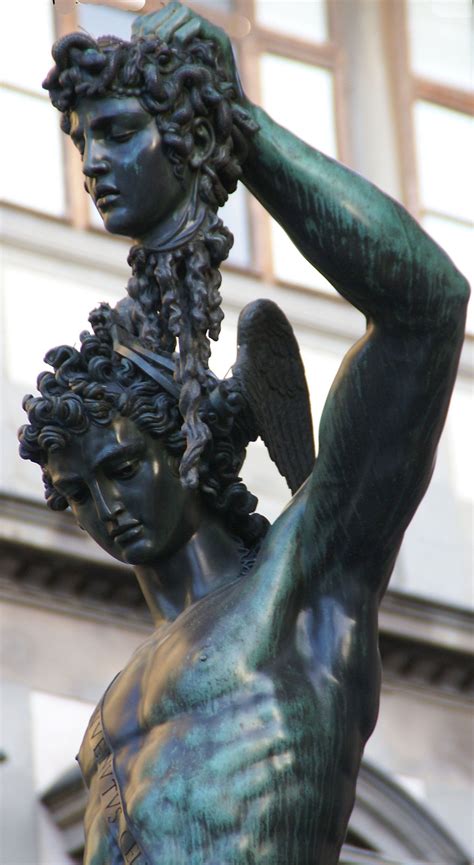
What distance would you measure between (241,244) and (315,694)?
14.0 metres

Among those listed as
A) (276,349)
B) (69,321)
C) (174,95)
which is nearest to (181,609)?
(276,349)

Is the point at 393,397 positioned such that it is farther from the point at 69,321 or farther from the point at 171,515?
the point at 69,321

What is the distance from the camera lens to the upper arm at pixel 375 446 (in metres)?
3.77

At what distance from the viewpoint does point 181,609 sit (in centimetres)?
401

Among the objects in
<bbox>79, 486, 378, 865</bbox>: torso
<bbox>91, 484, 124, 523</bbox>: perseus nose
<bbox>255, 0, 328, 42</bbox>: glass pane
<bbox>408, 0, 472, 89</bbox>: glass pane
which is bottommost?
<bbox>408, 0, 472, 89</bbox>: glass pane

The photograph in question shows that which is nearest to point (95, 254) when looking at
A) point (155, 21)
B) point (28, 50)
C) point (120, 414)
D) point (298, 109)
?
point (28, 50)

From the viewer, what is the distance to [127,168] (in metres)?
3.74

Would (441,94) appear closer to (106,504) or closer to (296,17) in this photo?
(296,17)

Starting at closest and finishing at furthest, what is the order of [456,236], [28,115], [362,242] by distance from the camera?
[362,242], [28,115], [456,236]

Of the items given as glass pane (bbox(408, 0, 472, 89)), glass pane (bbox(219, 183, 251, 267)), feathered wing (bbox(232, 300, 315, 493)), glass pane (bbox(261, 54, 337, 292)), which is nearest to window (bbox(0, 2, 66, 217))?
glass pane (bbox(219, 183, 251, 267))

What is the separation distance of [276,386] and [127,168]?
52 centimetres

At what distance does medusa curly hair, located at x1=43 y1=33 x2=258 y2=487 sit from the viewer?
375cm

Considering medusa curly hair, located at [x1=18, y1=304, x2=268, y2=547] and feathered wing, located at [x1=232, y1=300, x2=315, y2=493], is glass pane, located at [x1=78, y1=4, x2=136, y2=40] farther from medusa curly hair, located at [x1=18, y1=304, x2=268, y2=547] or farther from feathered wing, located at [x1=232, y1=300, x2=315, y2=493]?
medusa curly hair, located at [x1=18, y1=304, x2=268, y2=547]

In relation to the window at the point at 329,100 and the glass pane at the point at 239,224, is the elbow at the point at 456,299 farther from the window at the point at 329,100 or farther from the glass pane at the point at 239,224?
the glass pane at the point at 239,224
